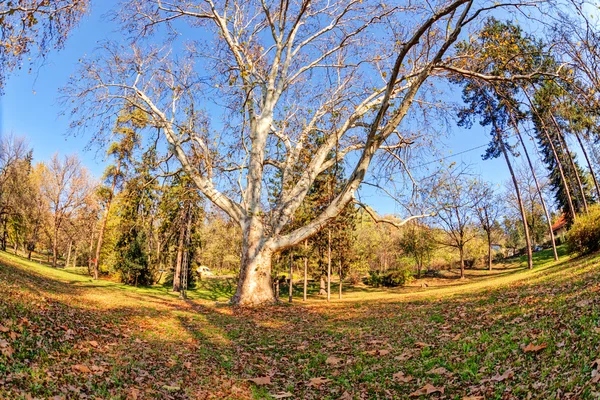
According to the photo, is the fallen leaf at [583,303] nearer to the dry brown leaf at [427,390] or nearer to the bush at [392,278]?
the dry brown leaf at [427,390]

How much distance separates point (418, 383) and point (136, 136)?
1301 centimetres

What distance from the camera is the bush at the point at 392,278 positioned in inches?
1479

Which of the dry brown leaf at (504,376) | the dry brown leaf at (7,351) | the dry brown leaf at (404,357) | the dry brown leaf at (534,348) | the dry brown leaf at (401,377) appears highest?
the dry brown leaf at (7,351)

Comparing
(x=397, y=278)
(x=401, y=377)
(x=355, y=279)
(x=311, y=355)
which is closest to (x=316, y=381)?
(x=401, y=377)

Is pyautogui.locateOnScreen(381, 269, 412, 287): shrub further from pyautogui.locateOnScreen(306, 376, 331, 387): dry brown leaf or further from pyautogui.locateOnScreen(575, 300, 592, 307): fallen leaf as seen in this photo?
pyautogui.locateOnScreen(306, 376, 331, 387): dry brown leaf

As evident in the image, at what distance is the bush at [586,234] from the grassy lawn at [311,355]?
13.2 meters

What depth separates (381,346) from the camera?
20.3ft

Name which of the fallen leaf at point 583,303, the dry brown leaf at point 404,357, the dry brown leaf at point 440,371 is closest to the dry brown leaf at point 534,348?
the dry brown leaf at point 440,371

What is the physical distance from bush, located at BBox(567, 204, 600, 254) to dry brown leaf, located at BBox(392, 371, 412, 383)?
1781 centimetres

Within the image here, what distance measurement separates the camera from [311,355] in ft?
20.3

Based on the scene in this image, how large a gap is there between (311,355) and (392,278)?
3356 centimetres

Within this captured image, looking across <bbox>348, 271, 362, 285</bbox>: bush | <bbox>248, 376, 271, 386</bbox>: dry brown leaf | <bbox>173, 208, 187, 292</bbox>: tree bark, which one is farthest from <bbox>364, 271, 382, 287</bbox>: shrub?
<bbox>248, 376, 271, 386</bbox>: dry brown leaf

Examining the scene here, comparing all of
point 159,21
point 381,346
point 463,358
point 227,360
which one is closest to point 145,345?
point 227,360

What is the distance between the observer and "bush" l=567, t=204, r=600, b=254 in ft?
57.3
